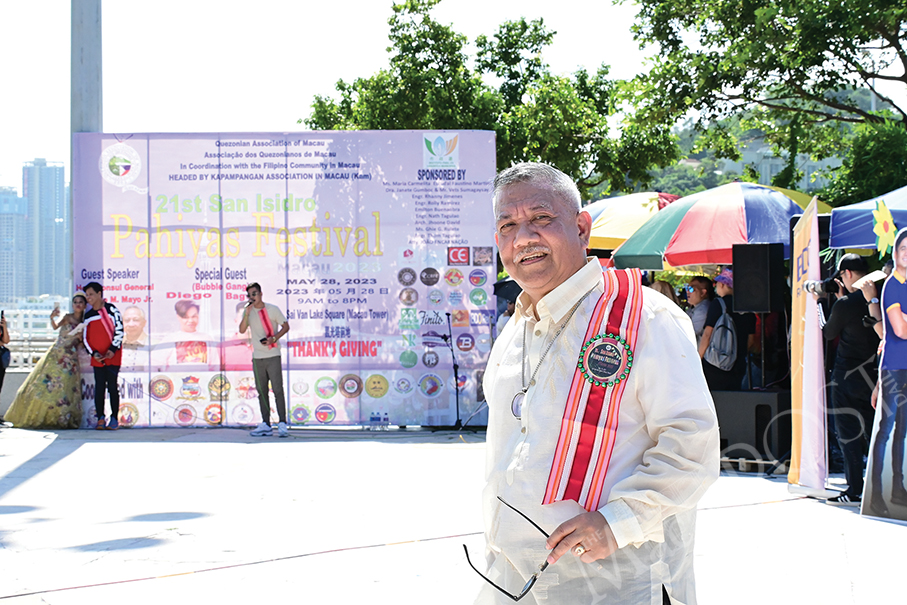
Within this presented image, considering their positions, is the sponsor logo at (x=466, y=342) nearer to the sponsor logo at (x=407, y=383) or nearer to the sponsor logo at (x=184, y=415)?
the sponsor logo at (x=407, y=383)

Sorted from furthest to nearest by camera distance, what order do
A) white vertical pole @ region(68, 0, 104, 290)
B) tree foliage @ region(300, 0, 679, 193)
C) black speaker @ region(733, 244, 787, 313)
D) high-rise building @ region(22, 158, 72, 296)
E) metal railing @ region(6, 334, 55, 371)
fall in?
tree foliage @ region(300, 0, 679, 193), metal railing @ region(6, 334, 55, 371), high-rise building @ region(22, 158, 72, 296), white vertical pole @ region(68, 0, 104, 290), black speaker @ region(733, 244, 787, 313)

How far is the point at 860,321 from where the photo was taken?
22.6 feet

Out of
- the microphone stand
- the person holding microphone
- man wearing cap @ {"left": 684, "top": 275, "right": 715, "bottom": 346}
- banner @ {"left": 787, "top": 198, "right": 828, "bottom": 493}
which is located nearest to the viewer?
banner @ {"left": 787, "top": 198, "right": 828, "bottom": 493}

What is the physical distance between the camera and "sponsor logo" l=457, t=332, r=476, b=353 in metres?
11.4

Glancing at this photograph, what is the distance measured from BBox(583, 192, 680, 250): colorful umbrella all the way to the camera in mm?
6150

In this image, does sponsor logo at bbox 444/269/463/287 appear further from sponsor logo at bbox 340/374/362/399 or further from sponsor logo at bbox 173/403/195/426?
sponsor logo at bbox 173/403/195/426

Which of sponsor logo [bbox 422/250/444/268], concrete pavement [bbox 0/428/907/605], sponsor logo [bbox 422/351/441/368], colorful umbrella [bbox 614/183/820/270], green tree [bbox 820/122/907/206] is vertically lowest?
concrete pavement [bbox 0/428/907/605]

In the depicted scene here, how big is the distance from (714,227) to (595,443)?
348 inches

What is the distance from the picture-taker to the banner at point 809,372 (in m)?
6.98

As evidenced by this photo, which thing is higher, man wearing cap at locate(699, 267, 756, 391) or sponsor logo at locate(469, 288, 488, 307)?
sponsor logo at locate(469, 288, 488, 307)

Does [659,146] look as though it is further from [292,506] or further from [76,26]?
[292,506]

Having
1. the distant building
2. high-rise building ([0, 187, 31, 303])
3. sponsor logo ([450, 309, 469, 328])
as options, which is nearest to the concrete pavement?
sponsor logo ([450, 309, 469, 328])

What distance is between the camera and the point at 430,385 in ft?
37.5

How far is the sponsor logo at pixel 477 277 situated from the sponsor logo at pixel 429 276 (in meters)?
0.42
